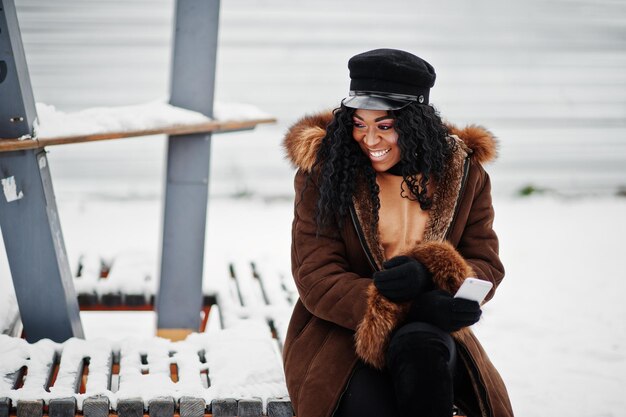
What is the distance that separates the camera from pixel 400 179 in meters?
2.63

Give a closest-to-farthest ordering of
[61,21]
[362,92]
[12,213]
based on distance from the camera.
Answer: [362,92] → [12,213] → [61,21]

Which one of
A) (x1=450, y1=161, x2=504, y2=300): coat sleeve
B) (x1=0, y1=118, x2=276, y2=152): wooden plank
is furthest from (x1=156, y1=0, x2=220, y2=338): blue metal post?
(x1=450, y1=161, x2=504, y2=300): coat sleeve

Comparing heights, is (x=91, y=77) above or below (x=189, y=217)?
below

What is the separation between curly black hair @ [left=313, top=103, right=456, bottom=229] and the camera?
2510 mm

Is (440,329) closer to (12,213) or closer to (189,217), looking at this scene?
(189,217)

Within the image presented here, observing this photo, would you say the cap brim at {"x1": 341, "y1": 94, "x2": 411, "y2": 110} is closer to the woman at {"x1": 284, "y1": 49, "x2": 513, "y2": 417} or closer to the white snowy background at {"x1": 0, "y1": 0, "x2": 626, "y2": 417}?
the woman at {"x1": 284, "y1": 49, "x2": 513, "y2": 417}

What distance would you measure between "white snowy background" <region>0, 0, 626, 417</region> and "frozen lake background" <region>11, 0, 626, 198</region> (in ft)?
0.04

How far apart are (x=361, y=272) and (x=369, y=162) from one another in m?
0.35

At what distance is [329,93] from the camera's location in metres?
6.94

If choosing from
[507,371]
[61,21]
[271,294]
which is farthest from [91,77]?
[507,371]

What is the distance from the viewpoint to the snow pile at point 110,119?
2947 millimetres

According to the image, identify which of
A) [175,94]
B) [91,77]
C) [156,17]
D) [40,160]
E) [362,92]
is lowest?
[91,77]

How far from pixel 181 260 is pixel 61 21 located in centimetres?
377

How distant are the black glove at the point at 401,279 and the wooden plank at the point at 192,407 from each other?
72 cm
